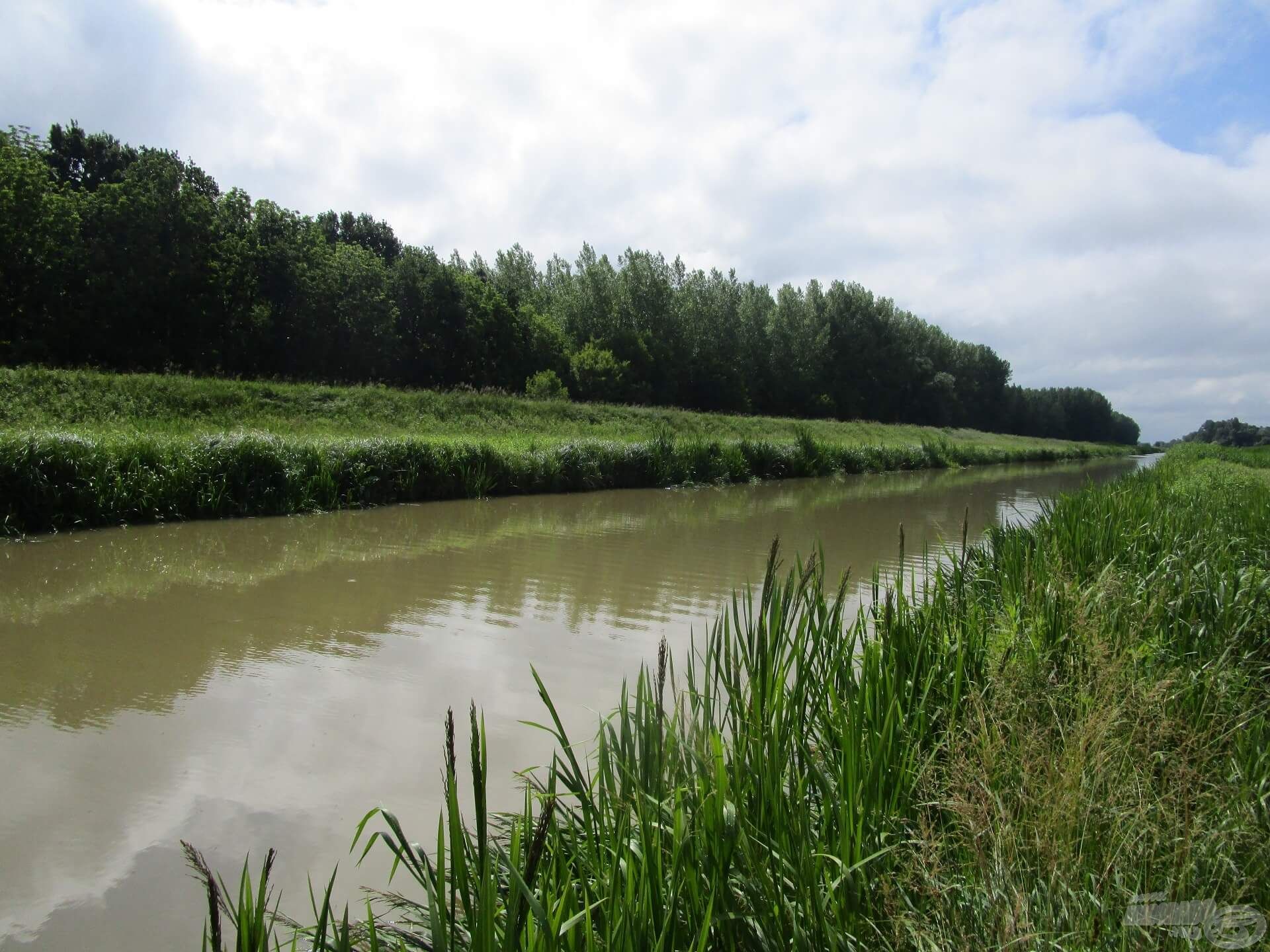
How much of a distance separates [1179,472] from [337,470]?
47.3 feet

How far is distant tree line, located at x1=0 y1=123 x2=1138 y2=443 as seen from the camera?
20031 mm

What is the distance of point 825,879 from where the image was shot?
192cm

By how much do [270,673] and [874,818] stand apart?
153 inches

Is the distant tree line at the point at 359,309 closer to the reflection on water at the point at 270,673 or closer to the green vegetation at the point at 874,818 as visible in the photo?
the reflection on water at the point at 270,673

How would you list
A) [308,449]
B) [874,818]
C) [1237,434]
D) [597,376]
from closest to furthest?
[874,818] → [308,449] → [597,376] → [1237,434]

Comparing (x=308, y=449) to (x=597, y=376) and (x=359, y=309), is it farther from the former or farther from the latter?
(x=597, y=376)

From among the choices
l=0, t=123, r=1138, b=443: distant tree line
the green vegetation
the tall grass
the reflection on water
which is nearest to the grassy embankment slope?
the tall grass

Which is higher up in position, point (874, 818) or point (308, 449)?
point (308, 449)

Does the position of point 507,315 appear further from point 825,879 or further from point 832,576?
point 825,879

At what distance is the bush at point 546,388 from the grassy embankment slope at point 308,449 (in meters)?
1.94

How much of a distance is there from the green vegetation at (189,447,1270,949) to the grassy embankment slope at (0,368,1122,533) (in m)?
8.17

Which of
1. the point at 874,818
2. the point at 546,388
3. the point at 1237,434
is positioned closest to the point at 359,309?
the point at 546,388

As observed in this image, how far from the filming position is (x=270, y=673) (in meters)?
4.84

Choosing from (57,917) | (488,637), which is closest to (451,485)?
(488,637)
